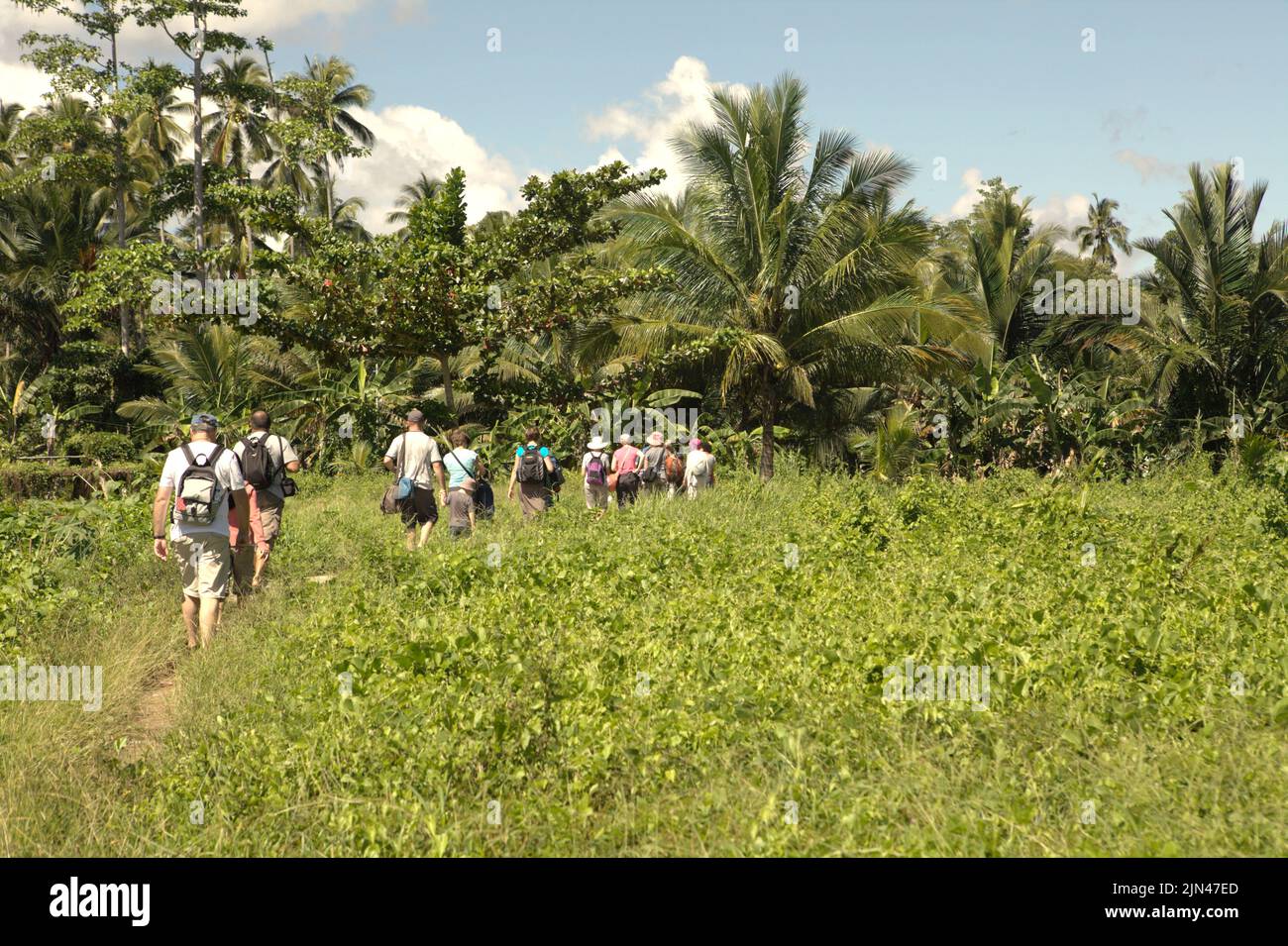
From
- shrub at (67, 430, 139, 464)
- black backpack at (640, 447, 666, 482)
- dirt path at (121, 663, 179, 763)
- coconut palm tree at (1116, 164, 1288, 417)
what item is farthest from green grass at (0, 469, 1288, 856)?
shrub at (67, 430, 139, 464)

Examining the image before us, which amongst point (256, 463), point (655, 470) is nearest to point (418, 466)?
point (256, 463)

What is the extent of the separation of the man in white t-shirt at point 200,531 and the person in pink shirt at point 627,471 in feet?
20.4

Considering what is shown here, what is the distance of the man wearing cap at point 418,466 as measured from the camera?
406 inches

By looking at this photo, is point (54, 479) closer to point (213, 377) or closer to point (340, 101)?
point (213, 377)

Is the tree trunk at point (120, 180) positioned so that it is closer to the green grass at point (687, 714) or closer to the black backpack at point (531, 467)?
the black backpack at point (531, 467)

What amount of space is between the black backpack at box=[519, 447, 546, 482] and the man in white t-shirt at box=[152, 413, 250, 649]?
4469 mm

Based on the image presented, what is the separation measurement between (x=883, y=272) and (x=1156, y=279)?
275 inches

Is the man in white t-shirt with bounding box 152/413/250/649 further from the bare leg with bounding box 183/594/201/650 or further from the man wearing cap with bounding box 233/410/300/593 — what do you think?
the man wearing cap with bounding box 233/410/300/593

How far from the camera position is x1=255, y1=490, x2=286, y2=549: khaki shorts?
30.2ft

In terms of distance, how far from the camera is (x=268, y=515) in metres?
9.23

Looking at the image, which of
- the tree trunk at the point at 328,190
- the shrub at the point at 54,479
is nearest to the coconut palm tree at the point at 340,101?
the tree trunk at the point at 328,190

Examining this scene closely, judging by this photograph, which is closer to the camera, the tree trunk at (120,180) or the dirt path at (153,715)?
the dirt path at (153,715)
